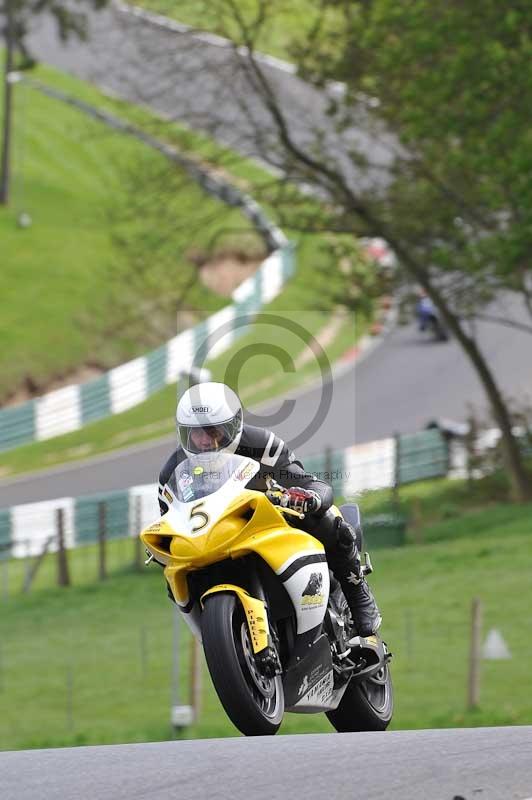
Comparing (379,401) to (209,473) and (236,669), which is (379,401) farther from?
(236,669)

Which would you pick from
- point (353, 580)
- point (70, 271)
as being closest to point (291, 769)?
point (353, 580)

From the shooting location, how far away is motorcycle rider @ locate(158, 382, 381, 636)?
7.20 m

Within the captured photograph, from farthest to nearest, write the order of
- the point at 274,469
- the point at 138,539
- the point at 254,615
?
the point at 138,539 < the point at 274,469 < the point at 254,615

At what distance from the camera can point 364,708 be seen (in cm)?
825

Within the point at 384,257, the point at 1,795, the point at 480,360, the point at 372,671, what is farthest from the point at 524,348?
the point at 1,795

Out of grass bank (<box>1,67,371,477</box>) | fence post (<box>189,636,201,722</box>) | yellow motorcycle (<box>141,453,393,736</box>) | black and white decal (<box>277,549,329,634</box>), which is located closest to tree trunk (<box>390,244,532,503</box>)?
grass bank (<box>1,67,371,477</box>)

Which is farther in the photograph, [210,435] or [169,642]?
[169,642]

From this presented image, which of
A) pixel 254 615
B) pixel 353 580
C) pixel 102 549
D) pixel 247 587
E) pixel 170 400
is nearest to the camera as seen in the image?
pixel 254 615

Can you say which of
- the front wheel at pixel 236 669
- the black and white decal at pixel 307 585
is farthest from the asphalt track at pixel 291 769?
the black and white decal at pixel 307 585

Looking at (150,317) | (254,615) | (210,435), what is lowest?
(254,615)

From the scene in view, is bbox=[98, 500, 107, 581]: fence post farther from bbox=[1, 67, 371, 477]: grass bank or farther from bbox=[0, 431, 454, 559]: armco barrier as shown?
bbox=[1, 67, 371, 477]: grass bank

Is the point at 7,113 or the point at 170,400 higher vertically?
the point at 7,113

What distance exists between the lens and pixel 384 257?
3909cm

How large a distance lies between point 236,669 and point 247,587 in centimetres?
63
